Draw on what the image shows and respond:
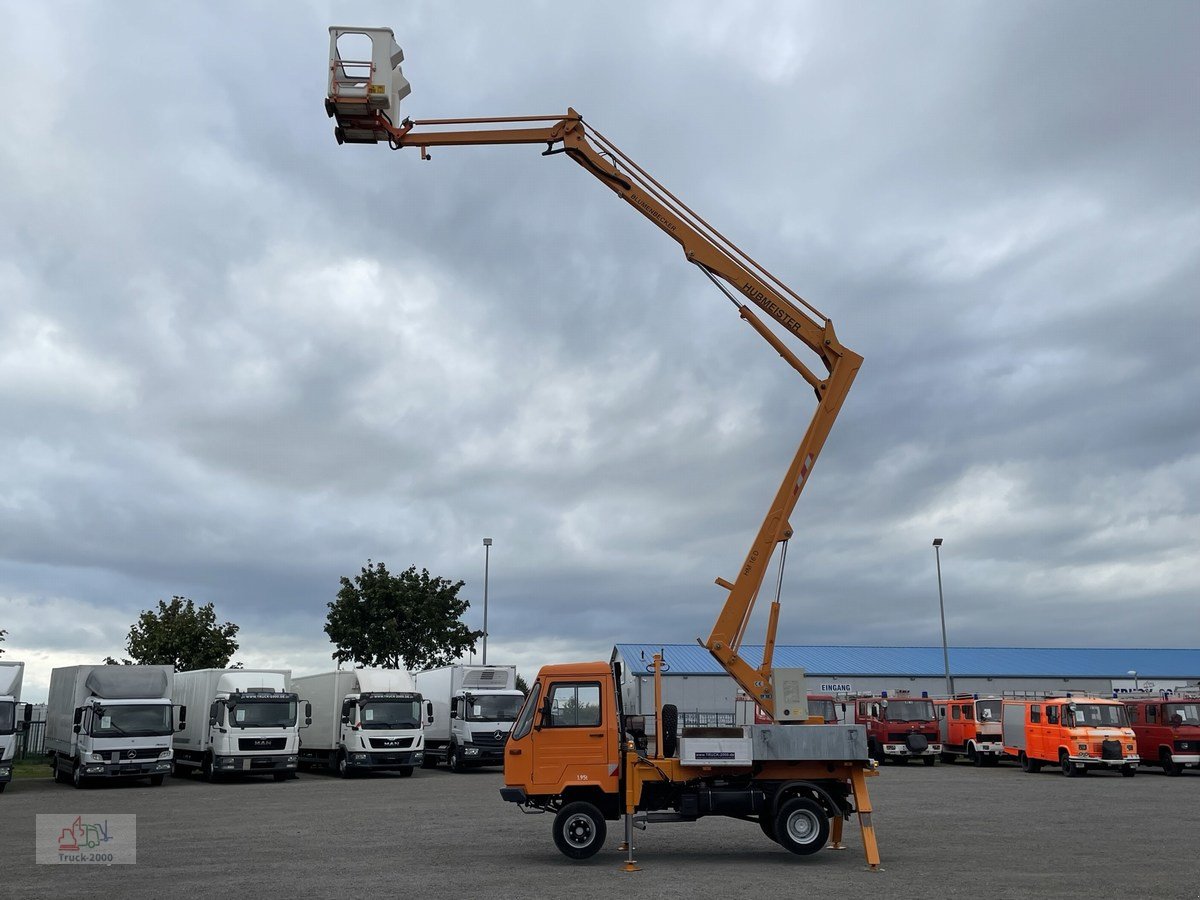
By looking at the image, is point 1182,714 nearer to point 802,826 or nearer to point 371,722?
point 802,826

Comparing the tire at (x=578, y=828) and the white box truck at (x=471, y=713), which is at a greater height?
the white box truck at (x=471, y=713)

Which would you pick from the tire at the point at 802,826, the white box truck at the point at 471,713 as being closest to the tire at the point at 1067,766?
the white box truck at the point at 471,713

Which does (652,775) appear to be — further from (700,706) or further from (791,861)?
(700,706)

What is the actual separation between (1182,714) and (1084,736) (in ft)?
13.3

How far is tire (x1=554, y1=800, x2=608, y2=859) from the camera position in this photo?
14578 millimetres

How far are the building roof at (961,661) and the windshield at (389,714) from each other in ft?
105

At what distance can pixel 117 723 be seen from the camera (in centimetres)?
2922

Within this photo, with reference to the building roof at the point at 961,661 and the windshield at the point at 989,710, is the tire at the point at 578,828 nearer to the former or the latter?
the windshield at the point at 989,710

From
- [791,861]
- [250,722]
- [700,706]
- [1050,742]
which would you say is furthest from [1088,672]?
[791,861]

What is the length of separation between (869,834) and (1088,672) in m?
64.4

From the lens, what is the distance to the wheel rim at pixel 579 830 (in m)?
14.6

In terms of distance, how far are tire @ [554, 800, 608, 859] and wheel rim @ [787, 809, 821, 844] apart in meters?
2.58

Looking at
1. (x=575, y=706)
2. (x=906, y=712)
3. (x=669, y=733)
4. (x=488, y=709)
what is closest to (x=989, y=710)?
(x=906, y=712)

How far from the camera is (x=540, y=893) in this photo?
11.9 meters
